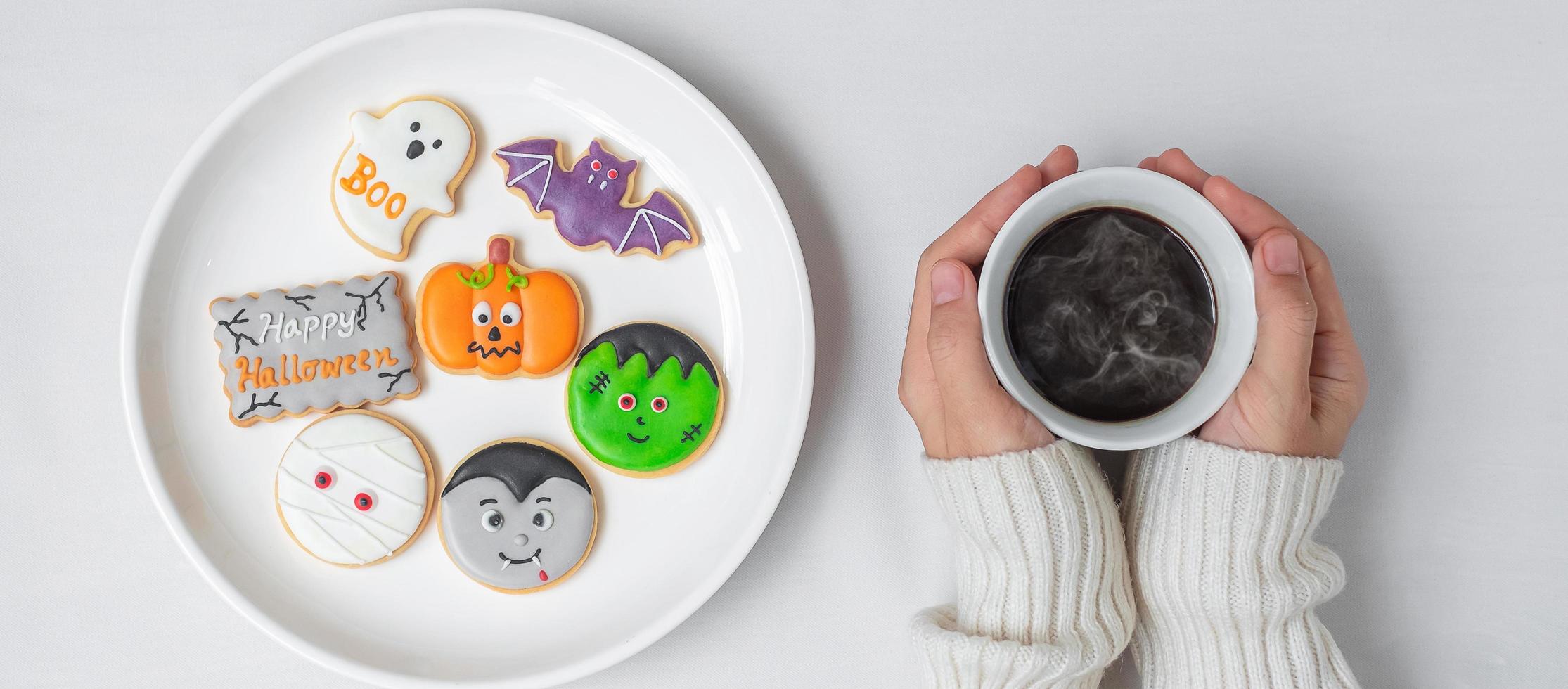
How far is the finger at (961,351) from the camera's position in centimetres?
76

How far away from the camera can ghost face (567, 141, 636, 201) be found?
34.7 inches

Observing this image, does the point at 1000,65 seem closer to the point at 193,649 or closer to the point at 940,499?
the point at 940,499

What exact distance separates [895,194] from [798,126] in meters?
0.13

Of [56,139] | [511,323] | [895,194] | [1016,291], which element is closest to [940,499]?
[1016,291]

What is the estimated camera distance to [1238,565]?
2.61 feet

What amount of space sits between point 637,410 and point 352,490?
30 cm

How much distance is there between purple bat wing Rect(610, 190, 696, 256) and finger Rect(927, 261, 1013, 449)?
0.88 ft

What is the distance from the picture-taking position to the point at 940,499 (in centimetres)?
83

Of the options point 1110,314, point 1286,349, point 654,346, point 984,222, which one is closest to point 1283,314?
point 1286,349

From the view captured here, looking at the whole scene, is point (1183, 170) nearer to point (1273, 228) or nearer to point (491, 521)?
point (1273, 228)

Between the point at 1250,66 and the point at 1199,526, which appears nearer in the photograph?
the point at 1199,526

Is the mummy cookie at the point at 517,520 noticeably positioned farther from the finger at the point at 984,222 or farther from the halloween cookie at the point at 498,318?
the finger at the point at 984,222

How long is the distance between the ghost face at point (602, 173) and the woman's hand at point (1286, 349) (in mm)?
345

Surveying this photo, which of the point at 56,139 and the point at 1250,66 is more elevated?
the point at 56,139
